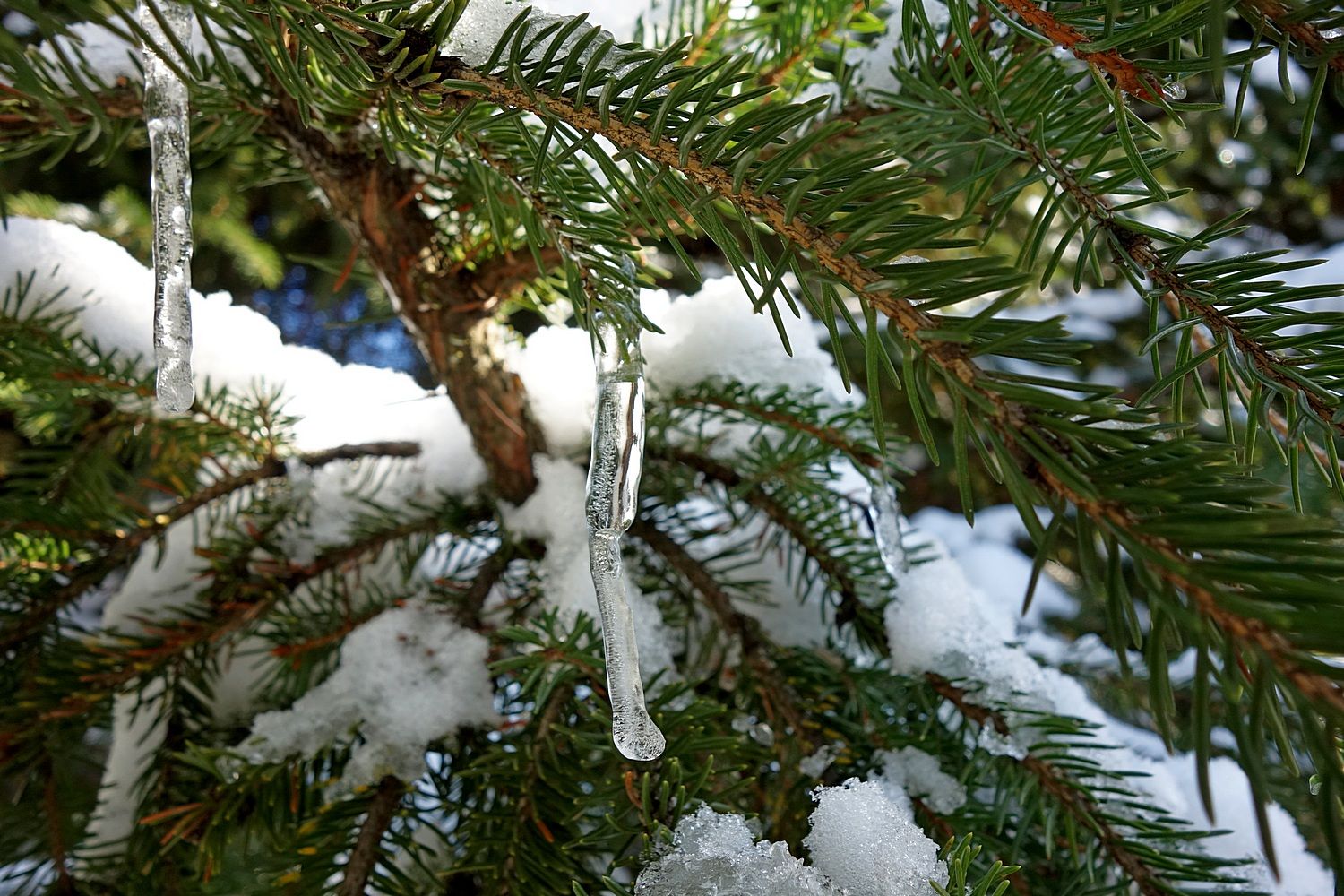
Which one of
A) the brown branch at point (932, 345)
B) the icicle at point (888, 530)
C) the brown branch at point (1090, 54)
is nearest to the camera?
the brown branch at point (932, 345)

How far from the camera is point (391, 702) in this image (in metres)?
0.56

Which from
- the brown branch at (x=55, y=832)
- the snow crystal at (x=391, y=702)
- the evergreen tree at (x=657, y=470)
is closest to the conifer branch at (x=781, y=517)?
the evergreen tree at (x=657, y=470)

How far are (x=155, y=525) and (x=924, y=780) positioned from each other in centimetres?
63

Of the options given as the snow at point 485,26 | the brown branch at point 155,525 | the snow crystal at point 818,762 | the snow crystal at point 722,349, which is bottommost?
the snow crystal at point 818,762

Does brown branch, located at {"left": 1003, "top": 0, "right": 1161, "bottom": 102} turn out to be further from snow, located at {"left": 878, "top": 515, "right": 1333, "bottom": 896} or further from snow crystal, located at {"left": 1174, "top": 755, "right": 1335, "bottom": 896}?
snow crystal, located at {"left": 1174, "top": 755, "right": 1335, "bottom": 896}

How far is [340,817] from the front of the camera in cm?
51

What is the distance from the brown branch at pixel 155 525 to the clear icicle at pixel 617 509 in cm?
38

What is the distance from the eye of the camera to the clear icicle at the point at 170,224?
0.36m

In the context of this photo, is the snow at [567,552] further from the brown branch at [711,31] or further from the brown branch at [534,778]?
the brown branch at [711,31]

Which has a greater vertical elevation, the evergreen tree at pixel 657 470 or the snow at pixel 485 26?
the snow at pixel 485 26

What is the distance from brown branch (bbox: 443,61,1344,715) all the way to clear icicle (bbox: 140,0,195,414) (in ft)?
0.44

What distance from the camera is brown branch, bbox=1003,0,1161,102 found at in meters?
0.35

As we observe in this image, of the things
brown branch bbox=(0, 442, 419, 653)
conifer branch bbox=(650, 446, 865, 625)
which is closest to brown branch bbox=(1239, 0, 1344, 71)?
conifer branch bbox=(650, 446, 865, 625)

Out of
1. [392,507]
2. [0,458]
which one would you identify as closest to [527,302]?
[392,507]
